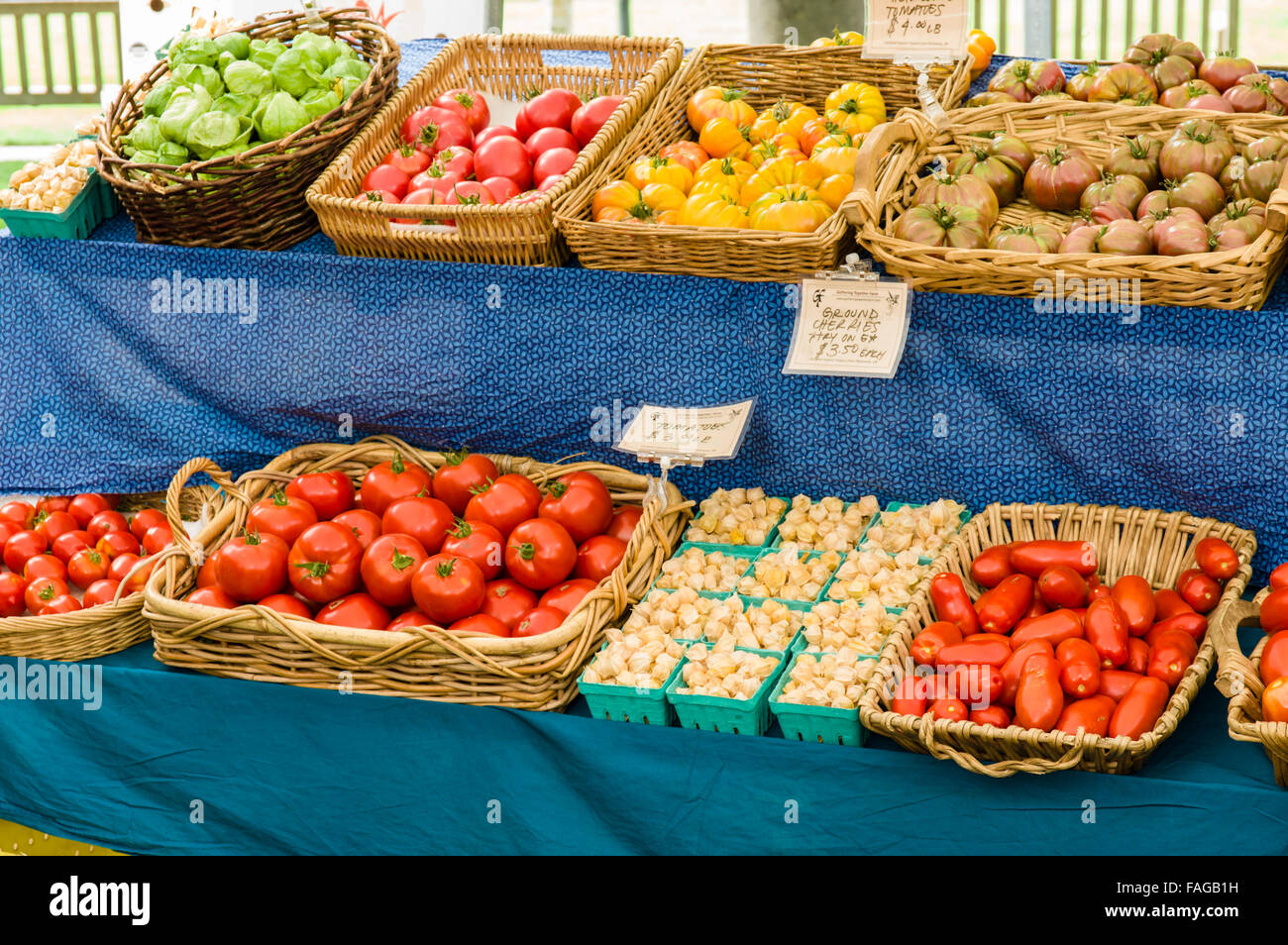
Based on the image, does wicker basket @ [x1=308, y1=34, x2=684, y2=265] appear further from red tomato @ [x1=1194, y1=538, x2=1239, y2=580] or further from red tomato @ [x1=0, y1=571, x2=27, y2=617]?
red tomato @ [x1=1194, y1=538, x2=1239, y2=580]

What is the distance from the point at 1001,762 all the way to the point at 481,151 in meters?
1.68

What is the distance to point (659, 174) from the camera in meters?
2.57

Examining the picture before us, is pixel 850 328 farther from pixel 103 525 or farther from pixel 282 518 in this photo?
pixel 103 525

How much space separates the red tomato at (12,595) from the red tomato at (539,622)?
1.08 m

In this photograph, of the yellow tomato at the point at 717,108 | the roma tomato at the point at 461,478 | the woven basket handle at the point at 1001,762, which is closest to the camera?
the woven basket handle at the point at 1001,762

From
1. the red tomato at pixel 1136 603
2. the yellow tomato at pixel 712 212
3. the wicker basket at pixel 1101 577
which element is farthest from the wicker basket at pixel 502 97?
the red tomato at pixel 1136 603

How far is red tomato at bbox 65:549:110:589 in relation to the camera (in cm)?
266

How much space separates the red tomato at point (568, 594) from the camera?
2244mm

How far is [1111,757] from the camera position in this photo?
1762 mm

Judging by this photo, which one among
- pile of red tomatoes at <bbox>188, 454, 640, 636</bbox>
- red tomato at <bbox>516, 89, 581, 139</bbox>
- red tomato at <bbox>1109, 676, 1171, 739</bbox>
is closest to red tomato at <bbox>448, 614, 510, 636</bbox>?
pile of red tomatoes at <bbox>188, 454, 640, 636</bbox>

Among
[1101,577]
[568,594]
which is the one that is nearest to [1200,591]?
[1101,577]

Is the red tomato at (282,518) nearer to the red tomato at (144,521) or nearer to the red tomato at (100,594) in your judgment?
the red tomato at (100,594)
